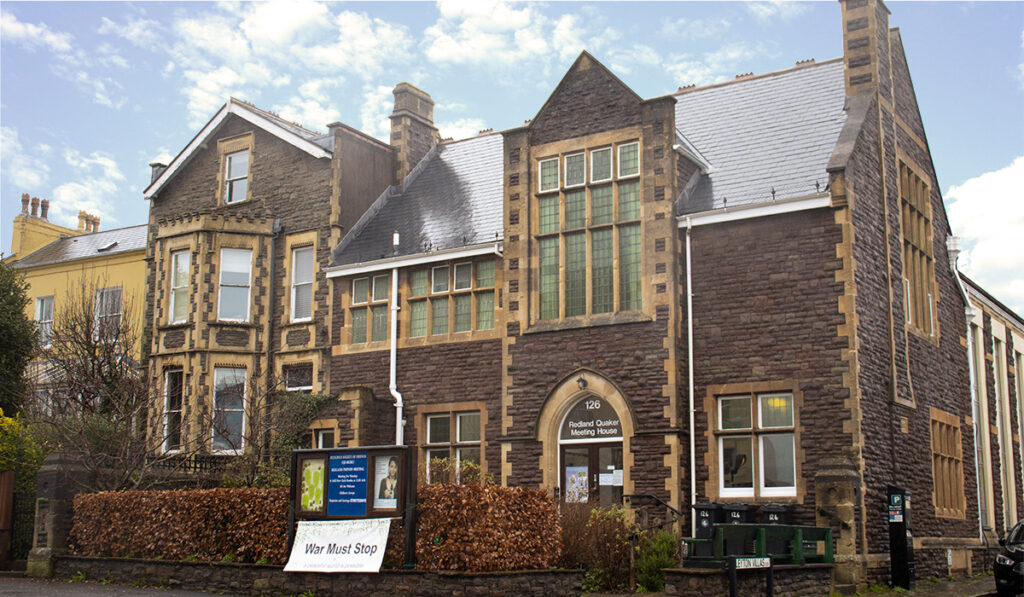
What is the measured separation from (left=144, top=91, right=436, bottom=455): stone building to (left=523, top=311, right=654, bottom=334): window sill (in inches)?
257

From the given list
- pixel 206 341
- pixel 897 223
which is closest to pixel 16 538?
pixel 206 341

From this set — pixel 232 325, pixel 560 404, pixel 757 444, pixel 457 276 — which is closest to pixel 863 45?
pixel 757 444

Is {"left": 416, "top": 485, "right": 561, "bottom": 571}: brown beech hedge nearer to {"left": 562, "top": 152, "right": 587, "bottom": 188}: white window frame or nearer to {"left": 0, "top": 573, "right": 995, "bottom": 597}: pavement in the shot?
{"left": 0, "top": 573, "right": 995, "bottom": 597}: pavement

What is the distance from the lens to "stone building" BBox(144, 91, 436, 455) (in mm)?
25734

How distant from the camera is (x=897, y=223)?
22.2m

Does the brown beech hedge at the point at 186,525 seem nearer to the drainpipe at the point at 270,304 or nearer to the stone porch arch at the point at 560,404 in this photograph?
the stone porch arch at the point at 560,404

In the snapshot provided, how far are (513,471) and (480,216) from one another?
6514 millimetres

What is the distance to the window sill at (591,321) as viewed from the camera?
2038cm

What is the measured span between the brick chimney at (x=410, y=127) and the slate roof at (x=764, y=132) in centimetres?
791

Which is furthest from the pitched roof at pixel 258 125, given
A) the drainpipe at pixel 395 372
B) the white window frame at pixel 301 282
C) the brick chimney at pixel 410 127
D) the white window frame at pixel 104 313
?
the drainpipe at pixel 395 372

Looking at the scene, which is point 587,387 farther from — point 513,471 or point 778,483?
point 778,483

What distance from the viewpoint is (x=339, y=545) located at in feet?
51.1

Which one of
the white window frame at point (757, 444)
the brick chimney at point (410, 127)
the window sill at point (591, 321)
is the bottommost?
the white window frame at point (757, 444)

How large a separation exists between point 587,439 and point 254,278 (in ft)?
34.5
